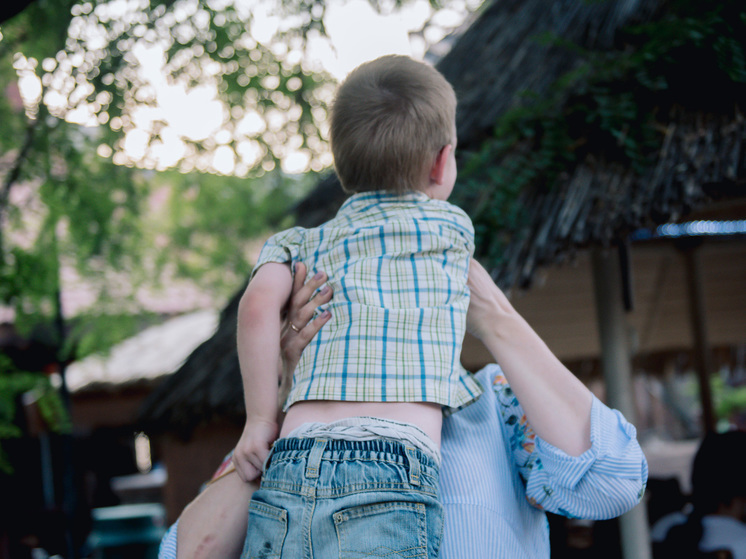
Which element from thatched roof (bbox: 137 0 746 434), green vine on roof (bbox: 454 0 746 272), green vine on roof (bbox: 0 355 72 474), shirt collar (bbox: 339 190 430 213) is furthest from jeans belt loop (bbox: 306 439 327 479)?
green vine on roof (bbox: 0 355 72 474)

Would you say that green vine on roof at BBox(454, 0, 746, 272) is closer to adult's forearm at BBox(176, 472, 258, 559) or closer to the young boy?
the young boy

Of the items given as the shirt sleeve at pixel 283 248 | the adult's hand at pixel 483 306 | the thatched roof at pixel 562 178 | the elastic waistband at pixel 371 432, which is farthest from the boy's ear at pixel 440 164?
the thatched roof at pixel 562 178

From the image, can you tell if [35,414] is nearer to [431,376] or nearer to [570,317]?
[570,317]

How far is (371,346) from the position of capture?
4.69 ft

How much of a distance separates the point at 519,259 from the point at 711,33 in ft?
4.26

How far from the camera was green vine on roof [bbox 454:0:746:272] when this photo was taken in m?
3.10

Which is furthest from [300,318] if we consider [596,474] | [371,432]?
[596,474]

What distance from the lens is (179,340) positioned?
11.9 meters

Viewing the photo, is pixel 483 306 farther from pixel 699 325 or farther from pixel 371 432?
pixel 699 325

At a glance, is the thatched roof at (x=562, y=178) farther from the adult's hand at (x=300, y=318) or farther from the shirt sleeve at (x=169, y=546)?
the shirt sleeve at (x=169, y=546)

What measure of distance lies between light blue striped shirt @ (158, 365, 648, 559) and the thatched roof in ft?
5.64

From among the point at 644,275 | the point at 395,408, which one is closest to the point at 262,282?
the point at 395,408

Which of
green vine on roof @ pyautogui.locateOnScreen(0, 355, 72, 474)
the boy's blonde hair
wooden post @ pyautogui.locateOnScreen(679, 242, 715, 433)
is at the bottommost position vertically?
wooden post @ pyautogui.locateOnScreen(679, 242, 715, 433)

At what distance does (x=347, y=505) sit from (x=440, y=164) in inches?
31.9
